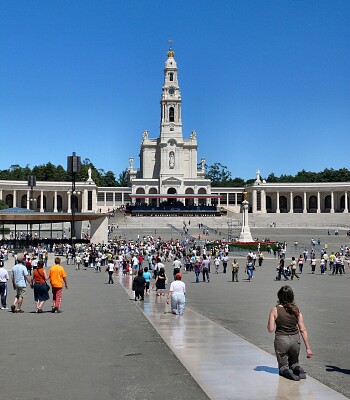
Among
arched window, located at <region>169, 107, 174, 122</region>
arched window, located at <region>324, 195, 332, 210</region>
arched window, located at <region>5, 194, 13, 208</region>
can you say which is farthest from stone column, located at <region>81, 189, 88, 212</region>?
arched window, located at <region>324, 195, 332, 210</region>

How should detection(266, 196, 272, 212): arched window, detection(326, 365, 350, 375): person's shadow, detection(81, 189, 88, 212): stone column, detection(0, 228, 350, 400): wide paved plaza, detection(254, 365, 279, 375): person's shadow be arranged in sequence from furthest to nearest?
detection(266, 196, 272, 212): arched window → detection(81, 189, 88, 212): stone column → detection(326, 365, 350, 375): person's shadow → detection(254, 365, 279, 375): person's shadow → detection(0, 228, 350, 400): wide paved plaza

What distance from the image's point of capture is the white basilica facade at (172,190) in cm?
11538

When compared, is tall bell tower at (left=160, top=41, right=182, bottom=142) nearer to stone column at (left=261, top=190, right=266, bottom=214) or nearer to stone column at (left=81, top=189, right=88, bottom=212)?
stone column at (left=81, top=189, right=88, bottom=212)

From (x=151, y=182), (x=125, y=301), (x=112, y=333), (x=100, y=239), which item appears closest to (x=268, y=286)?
(x=125, y=301)

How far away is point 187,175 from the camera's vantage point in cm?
12375

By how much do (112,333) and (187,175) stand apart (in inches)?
4364

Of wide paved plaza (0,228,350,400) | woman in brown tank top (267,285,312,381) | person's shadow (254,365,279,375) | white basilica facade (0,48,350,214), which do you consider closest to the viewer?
wide paved plaza (0,228,350,400)

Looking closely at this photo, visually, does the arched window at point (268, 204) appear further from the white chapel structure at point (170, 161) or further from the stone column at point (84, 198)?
the stone column at point (84, 198)

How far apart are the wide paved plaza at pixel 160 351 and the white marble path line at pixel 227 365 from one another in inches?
0.6

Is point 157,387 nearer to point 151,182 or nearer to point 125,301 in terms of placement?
point 125,301

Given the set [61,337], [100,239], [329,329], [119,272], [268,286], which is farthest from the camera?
[100,239]

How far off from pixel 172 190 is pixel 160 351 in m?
108

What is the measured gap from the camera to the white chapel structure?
4675 inches

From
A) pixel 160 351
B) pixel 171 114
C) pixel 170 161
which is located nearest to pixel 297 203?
pixel 170 161
